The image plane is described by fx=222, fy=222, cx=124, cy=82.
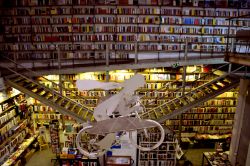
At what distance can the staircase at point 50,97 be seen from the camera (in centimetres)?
532

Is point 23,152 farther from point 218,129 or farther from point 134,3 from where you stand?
point 218,129

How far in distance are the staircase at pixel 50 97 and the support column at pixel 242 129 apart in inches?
139

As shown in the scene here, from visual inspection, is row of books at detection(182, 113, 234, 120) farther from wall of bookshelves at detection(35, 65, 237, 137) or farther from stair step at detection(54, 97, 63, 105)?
stair step at detection(54, 97, 63, 105)

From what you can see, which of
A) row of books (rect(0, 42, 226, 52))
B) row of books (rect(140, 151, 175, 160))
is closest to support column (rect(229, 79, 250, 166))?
row of books (rect(140, 151, 175, 160))

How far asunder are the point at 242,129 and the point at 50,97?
15.5ft

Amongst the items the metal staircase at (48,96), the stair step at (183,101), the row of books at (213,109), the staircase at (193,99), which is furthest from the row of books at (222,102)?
the metal staircase at (48,96)

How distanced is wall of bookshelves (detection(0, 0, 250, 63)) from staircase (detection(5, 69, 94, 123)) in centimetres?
157

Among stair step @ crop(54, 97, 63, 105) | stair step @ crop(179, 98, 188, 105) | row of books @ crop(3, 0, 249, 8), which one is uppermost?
row of books @ crop(3, 0, 249, 8)

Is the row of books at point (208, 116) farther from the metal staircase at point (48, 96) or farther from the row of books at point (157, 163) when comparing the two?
the metal staircase at point (48, 96)

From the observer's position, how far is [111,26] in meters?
6.99

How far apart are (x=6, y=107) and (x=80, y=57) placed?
2.58 m

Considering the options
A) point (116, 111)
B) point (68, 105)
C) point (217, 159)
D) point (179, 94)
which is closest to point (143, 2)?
point (179, 94)

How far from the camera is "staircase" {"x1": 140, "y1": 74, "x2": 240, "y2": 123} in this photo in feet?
18.5

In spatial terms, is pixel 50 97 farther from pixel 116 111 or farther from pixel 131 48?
pixel 116 111
